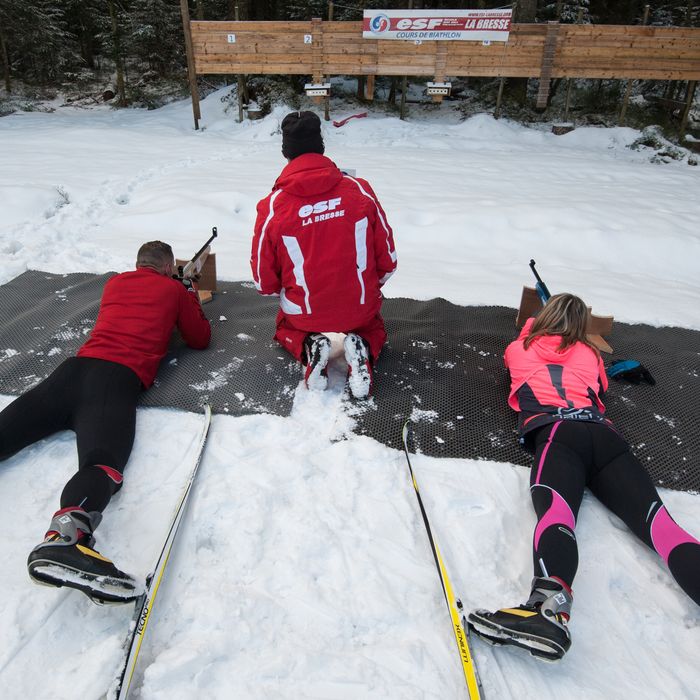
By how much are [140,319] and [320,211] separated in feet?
3.59

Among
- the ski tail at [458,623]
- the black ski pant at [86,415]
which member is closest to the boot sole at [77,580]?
the black ski pant at [86,415]

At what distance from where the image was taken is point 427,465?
2.32m

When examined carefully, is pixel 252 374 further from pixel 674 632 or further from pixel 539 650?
pixel 674 632

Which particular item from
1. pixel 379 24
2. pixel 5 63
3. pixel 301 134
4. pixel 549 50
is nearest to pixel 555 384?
pixel 301 134

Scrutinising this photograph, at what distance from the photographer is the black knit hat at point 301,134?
2.54 meters

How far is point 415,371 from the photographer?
2.99 m

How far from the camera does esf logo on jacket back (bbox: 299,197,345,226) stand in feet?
8.27

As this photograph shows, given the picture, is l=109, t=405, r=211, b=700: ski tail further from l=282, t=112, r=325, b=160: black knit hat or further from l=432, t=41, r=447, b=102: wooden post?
l=432, t=41, r=447, b=102: wooden post

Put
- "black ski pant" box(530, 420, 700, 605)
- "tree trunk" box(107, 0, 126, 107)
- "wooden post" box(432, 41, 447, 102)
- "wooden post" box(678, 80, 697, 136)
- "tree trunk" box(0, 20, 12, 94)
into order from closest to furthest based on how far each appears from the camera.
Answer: "black ski pant" box(530, 420, 700, 605) → "wooden post" box(432, 41, 447, 102) → "wooden post" box(678, 80, 697, 136) → "tree trunk" box(0, 20, 12, 94) → "tree trunk" box(107, 0, 126, 107)

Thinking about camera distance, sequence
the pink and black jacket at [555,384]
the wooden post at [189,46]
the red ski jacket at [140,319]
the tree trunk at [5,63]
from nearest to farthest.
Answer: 1. the pink and black jacket at [555,384]
2. the red ski jacket at [140,319]
3. the wooden post at [189,46]
4. the tree trunk at [5,63]

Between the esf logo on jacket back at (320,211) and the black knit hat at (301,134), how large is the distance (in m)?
0.31

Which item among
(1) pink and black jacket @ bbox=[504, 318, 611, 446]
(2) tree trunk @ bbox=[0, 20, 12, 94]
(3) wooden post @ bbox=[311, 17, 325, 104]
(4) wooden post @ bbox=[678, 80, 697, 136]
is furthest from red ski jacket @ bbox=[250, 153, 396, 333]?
(2) tree trunk @ bbox=[0, 20, 12, 94]

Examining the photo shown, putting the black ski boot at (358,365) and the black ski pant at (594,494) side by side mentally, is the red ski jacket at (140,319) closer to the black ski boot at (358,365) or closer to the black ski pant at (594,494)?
the black ski boot at (358,365)

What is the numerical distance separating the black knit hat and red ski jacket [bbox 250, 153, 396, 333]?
45 millimetres
